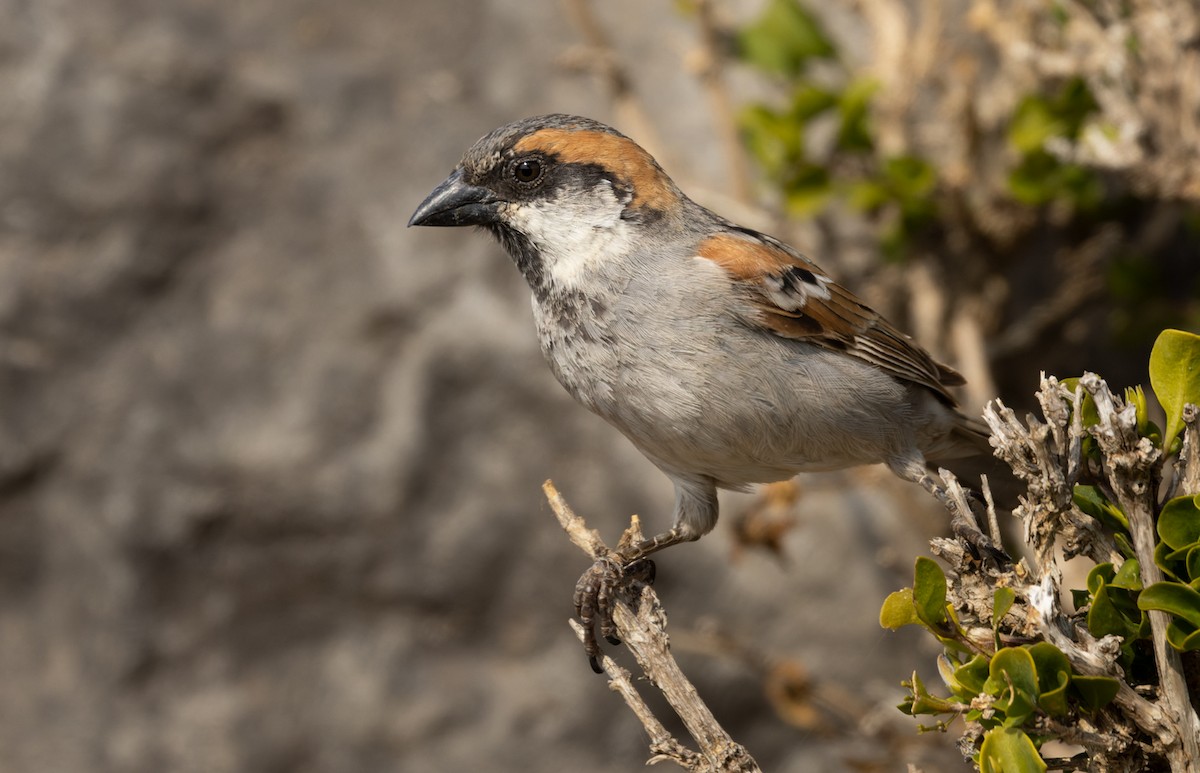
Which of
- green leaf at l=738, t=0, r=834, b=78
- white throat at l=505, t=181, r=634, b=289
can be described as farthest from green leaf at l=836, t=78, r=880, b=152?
white throat at l=505, t=181, r=634, b=289

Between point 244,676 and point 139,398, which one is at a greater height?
point 139,398

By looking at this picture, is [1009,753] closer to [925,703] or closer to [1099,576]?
[925,703]

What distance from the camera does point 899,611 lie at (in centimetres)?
197

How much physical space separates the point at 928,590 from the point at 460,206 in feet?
6.08

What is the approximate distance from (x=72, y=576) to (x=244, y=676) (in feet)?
2.92

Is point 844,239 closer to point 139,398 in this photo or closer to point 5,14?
point 139,398

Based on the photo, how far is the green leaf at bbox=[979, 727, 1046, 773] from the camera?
173cm

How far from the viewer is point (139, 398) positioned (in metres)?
5.39

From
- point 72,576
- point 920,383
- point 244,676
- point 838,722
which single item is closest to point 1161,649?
point 920,383

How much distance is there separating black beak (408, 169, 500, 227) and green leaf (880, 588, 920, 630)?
1.75 m

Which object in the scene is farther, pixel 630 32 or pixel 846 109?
pixel 630 32

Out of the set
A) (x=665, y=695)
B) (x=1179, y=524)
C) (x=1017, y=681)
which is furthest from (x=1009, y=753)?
(x=665, y=695)

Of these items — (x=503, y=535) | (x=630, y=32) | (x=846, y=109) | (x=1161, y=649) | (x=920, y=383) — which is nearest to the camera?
(x=1161, y=649)

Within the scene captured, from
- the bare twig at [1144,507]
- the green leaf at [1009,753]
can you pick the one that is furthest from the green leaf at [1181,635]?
the green leaf at [1009,753]
